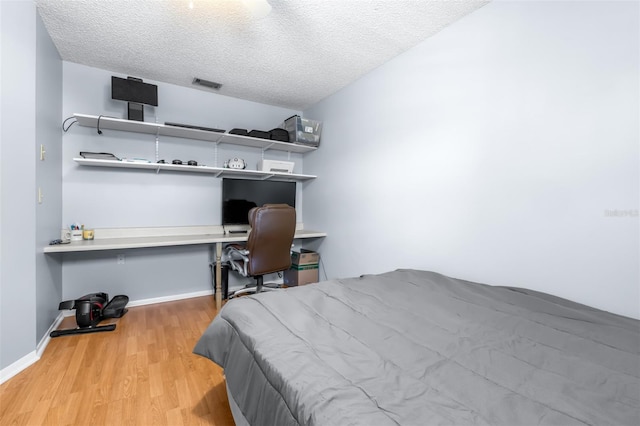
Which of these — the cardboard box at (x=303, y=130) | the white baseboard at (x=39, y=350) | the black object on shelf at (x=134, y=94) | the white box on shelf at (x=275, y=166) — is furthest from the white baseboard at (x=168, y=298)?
the cardboard box at (x=303, y=130)

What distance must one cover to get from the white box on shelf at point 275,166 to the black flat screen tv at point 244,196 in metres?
0.15

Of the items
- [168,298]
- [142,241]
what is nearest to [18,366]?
[142,241]

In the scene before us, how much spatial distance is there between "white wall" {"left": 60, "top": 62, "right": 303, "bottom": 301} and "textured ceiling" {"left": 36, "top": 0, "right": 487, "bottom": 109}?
1.00 feet

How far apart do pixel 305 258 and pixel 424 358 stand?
261cm

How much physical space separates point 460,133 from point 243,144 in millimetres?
2490

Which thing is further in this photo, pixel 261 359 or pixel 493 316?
pixel 493 316

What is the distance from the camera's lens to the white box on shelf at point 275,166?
3383mm

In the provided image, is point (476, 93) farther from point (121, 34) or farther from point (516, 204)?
point (121, 34)

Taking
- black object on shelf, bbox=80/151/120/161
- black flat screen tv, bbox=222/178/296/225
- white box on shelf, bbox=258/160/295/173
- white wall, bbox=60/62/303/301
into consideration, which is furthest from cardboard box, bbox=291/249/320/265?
black object on shelf, bbox=80/151/120/161

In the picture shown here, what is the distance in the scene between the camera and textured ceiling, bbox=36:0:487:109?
1.87m

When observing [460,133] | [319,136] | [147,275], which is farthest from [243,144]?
[460,133]

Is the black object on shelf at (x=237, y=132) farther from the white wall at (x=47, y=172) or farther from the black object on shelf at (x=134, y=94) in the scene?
the white wall at (x=47, y=172)

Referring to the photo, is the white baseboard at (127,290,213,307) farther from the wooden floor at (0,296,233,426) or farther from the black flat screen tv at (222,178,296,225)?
the black flat screen tv at (222,178,296,225)

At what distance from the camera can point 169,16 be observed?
1979 mm
